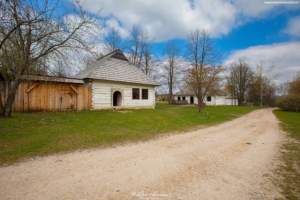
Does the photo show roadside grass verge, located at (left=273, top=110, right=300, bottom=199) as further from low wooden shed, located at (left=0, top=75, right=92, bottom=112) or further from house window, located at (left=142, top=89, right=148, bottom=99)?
house window, located at (left=142, top=89, right=148, bottom=99)

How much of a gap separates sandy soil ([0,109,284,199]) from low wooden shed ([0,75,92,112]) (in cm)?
883

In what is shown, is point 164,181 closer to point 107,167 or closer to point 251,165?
point 107,167

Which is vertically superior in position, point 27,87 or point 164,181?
point 27,87

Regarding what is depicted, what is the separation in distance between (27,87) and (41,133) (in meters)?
6.87

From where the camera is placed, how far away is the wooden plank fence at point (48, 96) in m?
9.94

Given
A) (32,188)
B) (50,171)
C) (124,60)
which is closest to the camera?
(32,188)

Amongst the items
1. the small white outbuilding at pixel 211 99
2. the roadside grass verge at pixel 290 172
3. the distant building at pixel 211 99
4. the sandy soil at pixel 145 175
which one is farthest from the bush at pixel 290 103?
the sandy soil at pixel 145 175

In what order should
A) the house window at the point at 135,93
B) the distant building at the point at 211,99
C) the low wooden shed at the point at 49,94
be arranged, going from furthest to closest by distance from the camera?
the distant building at the point at 211,99 → the house window at the point at 135,93 → the low wooden shed at the point at 49,94

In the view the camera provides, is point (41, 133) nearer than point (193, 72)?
Yes

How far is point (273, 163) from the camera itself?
12.4 feet

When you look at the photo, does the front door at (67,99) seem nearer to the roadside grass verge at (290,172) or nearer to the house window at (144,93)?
the house window at (144,93)

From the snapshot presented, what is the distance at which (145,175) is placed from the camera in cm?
307

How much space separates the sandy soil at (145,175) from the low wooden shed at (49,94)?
29.0 ft

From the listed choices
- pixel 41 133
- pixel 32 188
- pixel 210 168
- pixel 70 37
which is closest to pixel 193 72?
pixel 70 37
